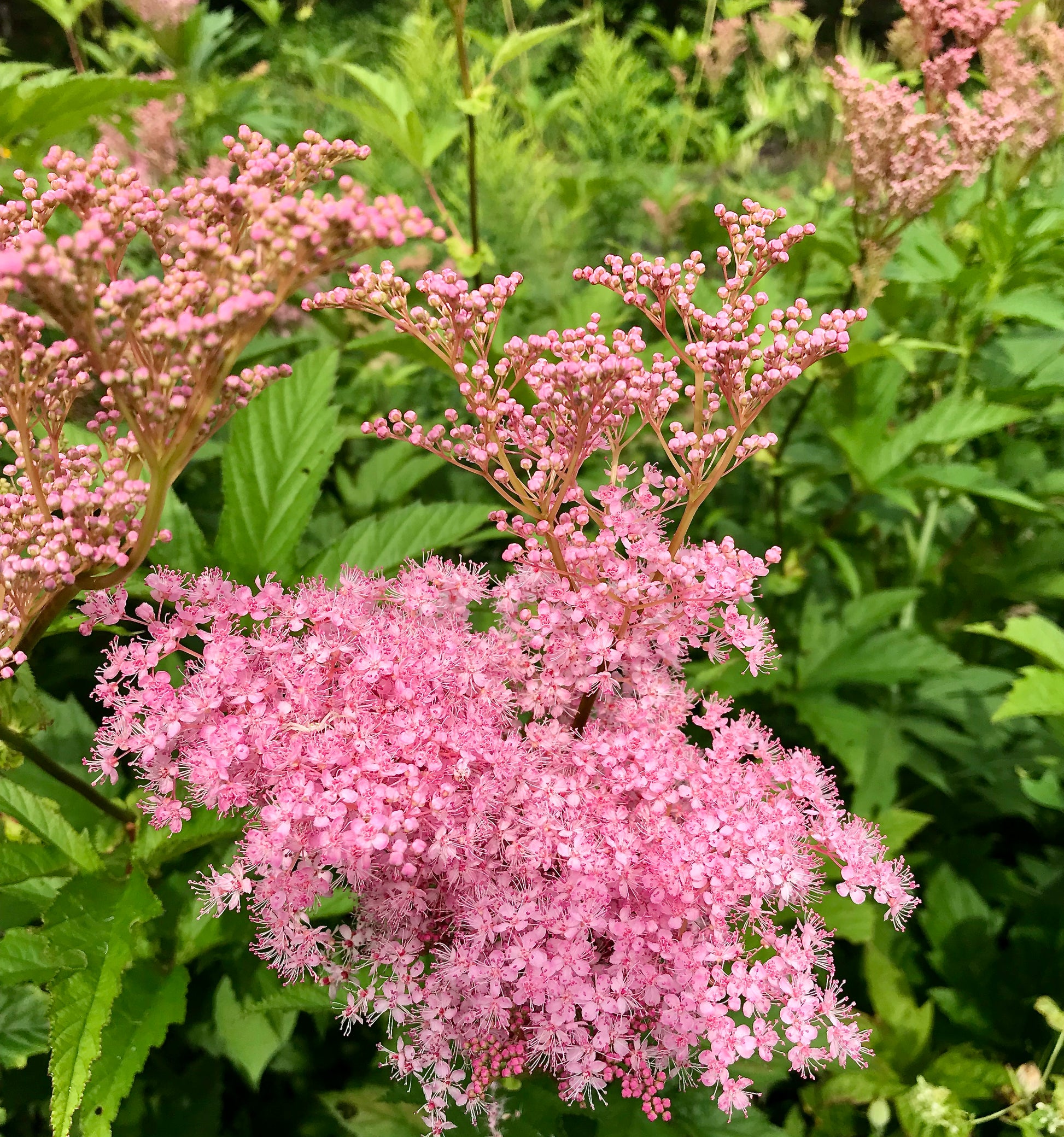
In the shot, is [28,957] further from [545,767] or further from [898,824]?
[898,824]

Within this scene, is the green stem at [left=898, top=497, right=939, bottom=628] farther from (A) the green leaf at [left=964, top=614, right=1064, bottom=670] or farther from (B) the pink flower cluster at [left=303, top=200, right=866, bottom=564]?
(B) the pink flower cluster at [left=303, top=200, right=866, bottom=564]

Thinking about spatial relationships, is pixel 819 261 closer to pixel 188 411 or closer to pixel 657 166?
pixel 188 411

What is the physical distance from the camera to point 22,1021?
5.15 ft

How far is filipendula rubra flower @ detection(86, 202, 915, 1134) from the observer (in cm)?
114


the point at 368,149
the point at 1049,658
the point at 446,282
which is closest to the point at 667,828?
the point at 446,282

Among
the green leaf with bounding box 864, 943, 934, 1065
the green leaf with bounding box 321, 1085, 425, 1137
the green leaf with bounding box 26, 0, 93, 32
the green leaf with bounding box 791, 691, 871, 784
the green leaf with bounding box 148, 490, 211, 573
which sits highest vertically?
the green leaf with bounding box 26, 0, 93, 32

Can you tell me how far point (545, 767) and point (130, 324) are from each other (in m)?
0.84

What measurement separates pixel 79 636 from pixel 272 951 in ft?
4.90

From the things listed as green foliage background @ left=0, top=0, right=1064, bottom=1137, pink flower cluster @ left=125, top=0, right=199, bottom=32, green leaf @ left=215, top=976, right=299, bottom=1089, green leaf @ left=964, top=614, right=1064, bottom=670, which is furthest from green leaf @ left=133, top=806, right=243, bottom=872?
pink flower cluster @ left=125, top=0, right=199, bottom=32

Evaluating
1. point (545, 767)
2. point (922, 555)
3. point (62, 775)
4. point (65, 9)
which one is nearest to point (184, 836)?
point (62, 775)

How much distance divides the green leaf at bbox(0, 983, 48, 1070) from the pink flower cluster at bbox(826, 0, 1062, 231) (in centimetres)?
266

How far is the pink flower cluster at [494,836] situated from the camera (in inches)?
44.9

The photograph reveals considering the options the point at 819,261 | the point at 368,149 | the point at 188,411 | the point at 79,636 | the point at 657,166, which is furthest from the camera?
the point at 657,166

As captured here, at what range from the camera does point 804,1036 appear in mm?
1175
